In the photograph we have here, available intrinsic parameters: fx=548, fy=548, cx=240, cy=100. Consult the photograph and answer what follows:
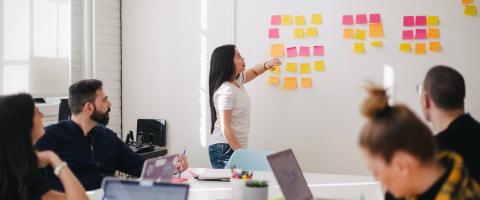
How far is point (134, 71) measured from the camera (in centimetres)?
506

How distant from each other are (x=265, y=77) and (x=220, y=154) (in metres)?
0.91

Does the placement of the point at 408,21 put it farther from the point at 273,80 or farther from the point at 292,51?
the point at 273,80

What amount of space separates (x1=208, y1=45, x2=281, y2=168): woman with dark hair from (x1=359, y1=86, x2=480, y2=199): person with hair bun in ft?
7.65

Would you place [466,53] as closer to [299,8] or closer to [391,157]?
[299,8]

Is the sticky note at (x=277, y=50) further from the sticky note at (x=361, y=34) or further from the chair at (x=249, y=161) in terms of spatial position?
the chair at (x=249, y=161)

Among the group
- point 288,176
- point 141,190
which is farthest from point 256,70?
point 141,190

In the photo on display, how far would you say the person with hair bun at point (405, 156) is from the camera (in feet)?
4.72

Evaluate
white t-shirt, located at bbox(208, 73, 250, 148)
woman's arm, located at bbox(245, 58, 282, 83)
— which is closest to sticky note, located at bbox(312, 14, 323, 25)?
woman's arm, located at bbox(245, 58, 282, 83)

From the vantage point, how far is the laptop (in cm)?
172

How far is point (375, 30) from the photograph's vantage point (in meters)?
4.24

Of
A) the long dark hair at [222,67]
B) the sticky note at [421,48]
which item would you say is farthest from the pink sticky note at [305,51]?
the sticky note at [421,48]

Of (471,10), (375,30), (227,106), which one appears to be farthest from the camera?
(375,30)

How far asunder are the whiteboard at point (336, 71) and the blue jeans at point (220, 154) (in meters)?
0.70

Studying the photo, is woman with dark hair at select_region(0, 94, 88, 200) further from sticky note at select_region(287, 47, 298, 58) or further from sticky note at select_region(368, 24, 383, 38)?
sticky note at select_region(368, 24, 383, 38)
